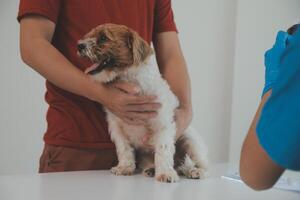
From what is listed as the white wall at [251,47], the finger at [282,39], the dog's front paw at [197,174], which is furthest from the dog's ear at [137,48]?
the white wall at [251,47]

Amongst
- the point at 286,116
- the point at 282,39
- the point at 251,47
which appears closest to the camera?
the point at 286,116

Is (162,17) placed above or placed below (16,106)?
above

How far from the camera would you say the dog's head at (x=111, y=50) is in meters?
1.15

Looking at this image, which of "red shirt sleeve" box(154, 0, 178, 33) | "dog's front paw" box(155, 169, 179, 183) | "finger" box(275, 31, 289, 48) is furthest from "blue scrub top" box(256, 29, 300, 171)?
"red shirt sleeve" box(154, 0, 178, 33)

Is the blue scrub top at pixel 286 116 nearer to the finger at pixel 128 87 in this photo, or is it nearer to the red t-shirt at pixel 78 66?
the finger at pixel 128 87

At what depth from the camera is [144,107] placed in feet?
3.94

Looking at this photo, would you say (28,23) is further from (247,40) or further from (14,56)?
(247,40)

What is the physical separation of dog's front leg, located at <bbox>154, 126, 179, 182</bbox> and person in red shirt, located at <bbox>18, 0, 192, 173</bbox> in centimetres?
7

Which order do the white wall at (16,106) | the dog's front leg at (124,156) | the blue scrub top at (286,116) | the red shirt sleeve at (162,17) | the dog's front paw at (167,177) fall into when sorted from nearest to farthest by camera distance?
the blue scrub top at (286,116)
the dog's front paw at (167,177)
the dog's front leg at (124,156)
the red shirt sleeve at (162,17)
the white wall at (16,106)

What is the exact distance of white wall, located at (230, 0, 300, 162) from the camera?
2986 mm

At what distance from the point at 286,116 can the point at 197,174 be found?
2.51ft

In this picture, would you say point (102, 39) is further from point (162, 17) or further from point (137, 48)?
point (162, 17)

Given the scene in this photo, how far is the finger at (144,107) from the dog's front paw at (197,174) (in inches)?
8.2

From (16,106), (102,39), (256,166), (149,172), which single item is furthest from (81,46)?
(16,106)
